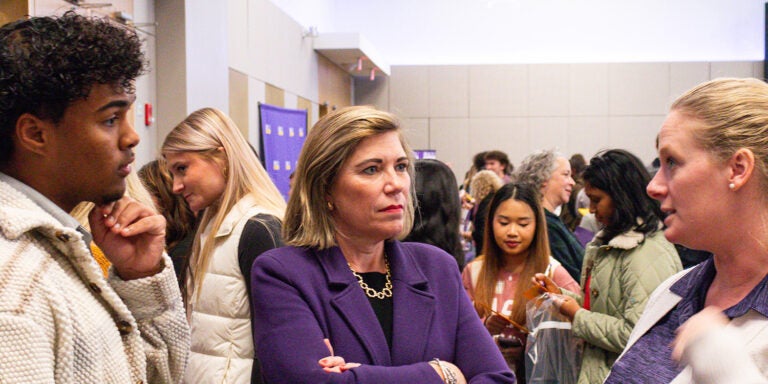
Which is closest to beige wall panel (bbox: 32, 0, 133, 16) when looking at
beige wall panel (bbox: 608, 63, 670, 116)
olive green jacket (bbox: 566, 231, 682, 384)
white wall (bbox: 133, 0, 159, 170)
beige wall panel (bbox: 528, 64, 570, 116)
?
white wall (bbox: 133, 0, 159, 170)

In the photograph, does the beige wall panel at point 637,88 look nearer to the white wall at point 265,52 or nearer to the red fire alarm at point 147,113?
the white wall at point 265,52

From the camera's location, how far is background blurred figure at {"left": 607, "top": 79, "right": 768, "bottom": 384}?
1428mm

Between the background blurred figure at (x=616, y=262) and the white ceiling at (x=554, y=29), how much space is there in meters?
11.6

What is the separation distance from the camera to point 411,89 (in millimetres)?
14195

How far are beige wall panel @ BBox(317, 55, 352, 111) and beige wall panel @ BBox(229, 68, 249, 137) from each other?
348 cm

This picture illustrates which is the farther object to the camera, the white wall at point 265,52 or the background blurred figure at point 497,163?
the background blurred figure at point 497,163

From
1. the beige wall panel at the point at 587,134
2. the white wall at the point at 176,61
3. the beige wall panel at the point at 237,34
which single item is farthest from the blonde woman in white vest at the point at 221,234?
the beige wall panel at the point at 587,134

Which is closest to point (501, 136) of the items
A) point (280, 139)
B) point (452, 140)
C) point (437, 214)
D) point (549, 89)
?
point (452, 140)

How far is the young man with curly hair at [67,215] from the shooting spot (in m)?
1.07

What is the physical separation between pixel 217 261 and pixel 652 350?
4.99ft

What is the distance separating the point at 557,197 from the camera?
194 inches

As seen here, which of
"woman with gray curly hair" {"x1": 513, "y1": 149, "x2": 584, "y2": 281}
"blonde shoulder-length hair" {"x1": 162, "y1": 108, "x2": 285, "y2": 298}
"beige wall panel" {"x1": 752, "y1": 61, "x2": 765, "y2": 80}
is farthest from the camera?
"beige wall panel" {"x1": 752, "y1": 61, "x2": 765, "y2": 80}

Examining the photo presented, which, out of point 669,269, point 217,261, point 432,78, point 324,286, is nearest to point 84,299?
point 324,286

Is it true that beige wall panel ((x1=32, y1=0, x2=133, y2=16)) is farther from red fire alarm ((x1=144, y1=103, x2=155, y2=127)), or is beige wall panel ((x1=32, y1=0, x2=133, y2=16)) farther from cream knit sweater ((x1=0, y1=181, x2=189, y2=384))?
cream knit sweater ((x1=0, y1=181, x2=189, y2=384))
